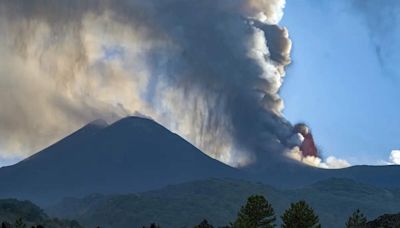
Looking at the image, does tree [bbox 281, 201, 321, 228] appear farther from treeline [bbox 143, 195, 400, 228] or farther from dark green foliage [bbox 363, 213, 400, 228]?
dark green foliage [bbox 363, 213, 400, 228]

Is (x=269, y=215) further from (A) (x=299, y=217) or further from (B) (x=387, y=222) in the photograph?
(B) (x=387, y=222)

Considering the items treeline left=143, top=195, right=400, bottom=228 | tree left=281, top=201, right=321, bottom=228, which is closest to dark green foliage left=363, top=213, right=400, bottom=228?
treeline left=143, top=195, right=400, bottom=228

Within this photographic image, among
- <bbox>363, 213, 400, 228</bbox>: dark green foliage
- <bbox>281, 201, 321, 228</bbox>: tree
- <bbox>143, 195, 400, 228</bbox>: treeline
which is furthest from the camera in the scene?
<bbox>363, 213, 400, 228</bbox>: dark green foliage

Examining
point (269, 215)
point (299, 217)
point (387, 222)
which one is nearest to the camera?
point (299, 217)

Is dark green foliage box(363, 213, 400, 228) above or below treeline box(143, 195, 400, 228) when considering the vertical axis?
above

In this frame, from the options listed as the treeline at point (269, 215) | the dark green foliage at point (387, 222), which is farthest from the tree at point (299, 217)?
the dark green foliage at point (387, 222)

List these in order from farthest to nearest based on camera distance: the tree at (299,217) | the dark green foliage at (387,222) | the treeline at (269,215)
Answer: the dark green foliage at (387,222)
the treeline at (269,215)
the tree at (299,217)

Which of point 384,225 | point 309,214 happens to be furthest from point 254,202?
point 384,225

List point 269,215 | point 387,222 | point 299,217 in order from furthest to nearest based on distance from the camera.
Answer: point 387,222, point 269,215, point 299,217

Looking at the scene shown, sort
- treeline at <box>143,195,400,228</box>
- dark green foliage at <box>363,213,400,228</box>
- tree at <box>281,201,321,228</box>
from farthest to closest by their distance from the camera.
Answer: dark green foliage at <box>363,213,400,228</box>, treeline at <box>143,195,400,228</box>, tree at <box>281,201,321,228</box>

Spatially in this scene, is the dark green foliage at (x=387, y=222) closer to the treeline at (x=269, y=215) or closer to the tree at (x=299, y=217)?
the treeline at (x=269, y=215)

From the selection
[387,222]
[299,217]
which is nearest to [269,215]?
[299,217]

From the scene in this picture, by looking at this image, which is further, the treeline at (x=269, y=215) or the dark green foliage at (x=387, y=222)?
the dark green foliage at (x=387, y=222)

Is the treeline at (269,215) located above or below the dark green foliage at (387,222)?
below
